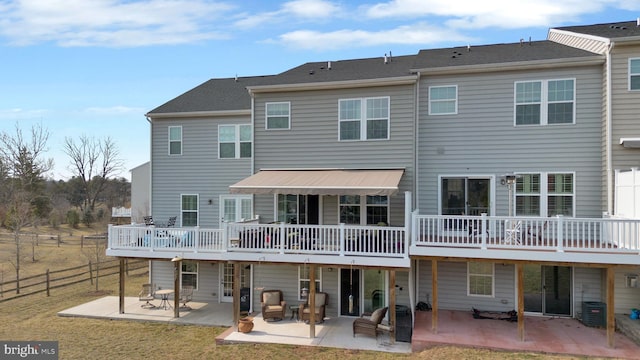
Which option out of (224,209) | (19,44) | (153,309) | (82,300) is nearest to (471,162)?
(224,209)

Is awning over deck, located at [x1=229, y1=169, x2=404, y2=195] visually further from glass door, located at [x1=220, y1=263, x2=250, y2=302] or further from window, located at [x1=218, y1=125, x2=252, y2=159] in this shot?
glass door, located at [x1=220, y1=263, x2=250, y2=302]

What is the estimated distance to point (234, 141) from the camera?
17781mm

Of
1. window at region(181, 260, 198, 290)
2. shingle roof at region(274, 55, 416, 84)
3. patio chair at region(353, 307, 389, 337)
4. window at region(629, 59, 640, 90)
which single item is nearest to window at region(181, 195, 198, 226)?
window at region(181, 260, 198, 290)

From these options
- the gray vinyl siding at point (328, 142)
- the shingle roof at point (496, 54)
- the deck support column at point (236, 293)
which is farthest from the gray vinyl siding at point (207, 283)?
the shingle roof at point (496, 54)

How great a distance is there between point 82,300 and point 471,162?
1744 centimetres

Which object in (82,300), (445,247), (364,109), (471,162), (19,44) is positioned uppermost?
(19,44)

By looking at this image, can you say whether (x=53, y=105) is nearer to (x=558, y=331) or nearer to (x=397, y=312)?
(x=397, y=312)

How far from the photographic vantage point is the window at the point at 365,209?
14.9 metres

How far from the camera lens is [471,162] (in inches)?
567

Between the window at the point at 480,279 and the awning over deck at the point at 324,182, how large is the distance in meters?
4.45

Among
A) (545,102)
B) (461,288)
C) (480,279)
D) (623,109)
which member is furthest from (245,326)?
(623,109)

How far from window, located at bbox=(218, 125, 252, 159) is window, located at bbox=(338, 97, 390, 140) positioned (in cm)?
470

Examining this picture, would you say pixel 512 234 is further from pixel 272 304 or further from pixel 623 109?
pixel 272 304

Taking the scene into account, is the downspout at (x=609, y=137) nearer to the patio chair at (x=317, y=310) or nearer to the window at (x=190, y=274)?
the patio chair at (x=317, y=310)
